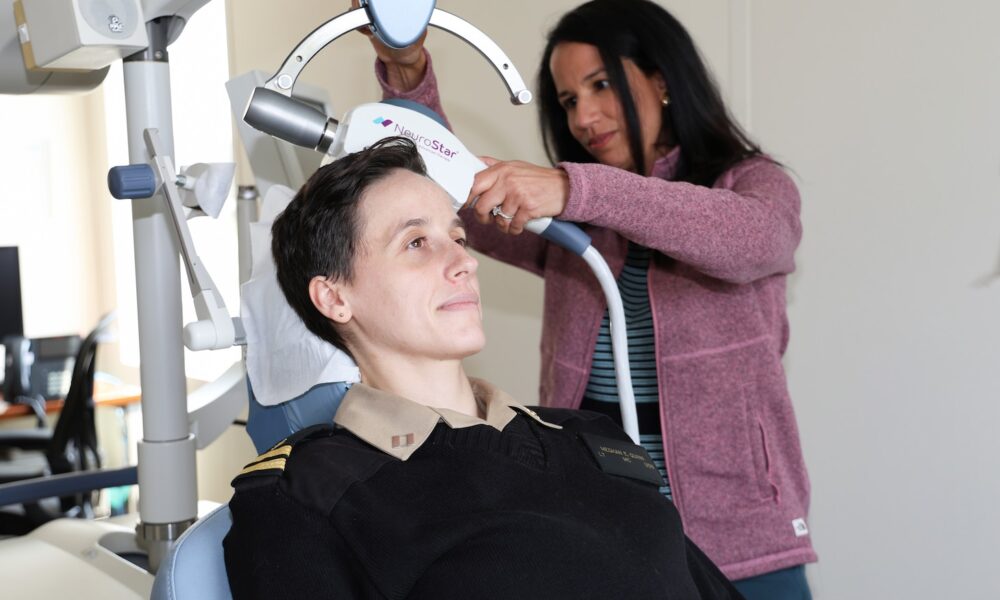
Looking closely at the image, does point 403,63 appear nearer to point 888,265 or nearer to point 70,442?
point 888,265

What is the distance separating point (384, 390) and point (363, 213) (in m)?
0.22

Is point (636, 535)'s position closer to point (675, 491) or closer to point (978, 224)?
point (675, 491)

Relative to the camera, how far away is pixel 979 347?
67.9 inches

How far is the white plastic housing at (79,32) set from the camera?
3.76ft

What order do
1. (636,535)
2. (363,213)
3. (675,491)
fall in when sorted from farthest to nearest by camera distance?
(675,491) < (363,213) < (636,535)

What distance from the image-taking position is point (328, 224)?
3.94 feet

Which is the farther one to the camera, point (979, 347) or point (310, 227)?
point (979, 347)

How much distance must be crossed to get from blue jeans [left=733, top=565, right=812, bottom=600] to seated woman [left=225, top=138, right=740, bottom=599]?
0.18m

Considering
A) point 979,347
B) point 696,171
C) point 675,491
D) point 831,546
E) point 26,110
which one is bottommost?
point 831,546

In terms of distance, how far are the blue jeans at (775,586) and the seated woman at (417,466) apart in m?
0.18

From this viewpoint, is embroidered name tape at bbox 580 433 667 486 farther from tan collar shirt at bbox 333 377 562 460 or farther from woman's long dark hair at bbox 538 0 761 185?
woman's long dark hair at bbox 538 0 761 185

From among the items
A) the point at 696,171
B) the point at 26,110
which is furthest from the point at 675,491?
the point at 26,110

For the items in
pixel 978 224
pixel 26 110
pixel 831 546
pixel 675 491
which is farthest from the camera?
pixel 26 110

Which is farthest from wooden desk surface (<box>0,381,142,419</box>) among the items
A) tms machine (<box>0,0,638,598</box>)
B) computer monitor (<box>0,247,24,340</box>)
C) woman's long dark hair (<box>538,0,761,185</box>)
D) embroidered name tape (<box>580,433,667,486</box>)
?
embroidered name tape (<box>580,433,667,486</box>)
